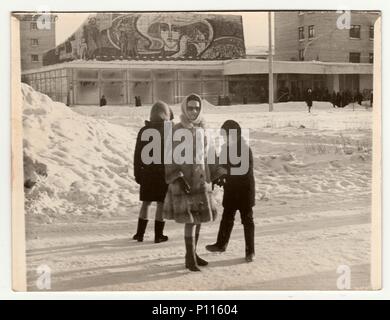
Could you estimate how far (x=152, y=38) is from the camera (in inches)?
95.9

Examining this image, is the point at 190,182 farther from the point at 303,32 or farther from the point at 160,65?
the point at 303,32

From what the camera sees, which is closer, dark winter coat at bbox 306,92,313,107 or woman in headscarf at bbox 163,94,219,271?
woman in headscarf at bbox 163,94,219,271

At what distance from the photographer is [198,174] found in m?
2.40

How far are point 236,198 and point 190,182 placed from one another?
0.20 m

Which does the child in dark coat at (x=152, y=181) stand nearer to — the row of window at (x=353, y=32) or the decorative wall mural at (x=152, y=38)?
the decorative wall mural at (x=152, y=38)

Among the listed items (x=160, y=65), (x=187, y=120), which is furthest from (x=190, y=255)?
(x=160, y=65)

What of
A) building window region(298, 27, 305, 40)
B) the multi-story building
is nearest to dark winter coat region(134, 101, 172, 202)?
the multi-story building

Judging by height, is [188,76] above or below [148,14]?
below

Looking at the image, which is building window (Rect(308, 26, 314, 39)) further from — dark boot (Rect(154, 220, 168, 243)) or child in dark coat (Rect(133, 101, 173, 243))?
dark boot (Rect(154, 220, 168, 243))

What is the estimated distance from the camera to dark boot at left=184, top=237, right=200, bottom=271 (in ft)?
7.89

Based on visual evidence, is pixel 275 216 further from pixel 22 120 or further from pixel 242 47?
pixel 22 120
